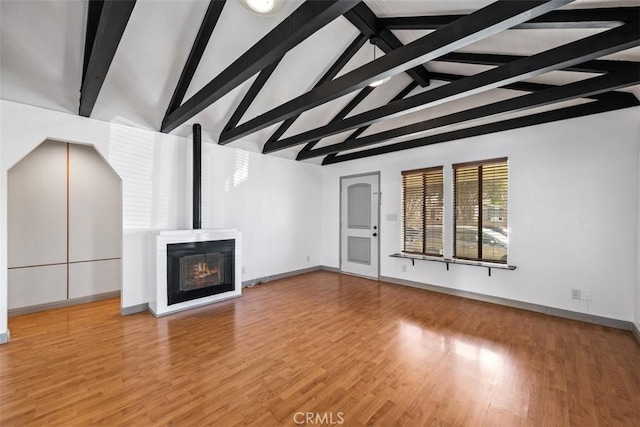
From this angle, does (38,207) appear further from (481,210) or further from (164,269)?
(481,210)

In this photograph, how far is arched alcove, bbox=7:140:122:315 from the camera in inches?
142

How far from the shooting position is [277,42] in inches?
78.9

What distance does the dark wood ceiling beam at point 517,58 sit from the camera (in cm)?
246

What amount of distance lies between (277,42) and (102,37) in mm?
1266

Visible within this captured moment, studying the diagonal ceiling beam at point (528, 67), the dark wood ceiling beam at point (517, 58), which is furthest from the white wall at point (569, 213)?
the diagonal ceiling beam at point (528, 67)

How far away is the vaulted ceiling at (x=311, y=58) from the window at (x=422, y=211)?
0.84 meters

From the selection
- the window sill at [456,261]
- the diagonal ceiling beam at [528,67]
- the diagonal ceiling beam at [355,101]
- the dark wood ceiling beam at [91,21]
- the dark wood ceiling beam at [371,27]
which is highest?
the dark wood ceiling beam at [371,27]

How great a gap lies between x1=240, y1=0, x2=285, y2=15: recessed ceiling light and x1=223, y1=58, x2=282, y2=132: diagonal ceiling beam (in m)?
1.40

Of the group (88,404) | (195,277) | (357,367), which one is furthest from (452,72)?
(88,404)

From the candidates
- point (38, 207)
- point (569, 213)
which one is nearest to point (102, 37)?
point (38, 207)

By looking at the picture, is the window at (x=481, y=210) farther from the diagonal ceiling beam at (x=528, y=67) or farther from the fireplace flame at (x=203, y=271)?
the fireplace flame at (x=203, y=271)

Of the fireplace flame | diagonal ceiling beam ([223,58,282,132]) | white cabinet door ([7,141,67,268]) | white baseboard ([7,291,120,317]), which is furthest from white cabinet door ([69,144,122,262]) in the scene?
diagonal ceiling beam ([223,58,282,132])

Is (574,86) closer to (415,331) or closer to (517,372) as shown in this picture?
(517,372)

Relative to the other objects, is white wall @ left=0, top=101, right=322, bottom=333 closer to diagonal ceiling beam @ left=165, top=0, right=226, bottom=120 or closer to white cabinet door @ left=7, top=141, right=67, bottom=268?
diagonal ceiling beam @ left=165, top=0, right=226, bottom=120
